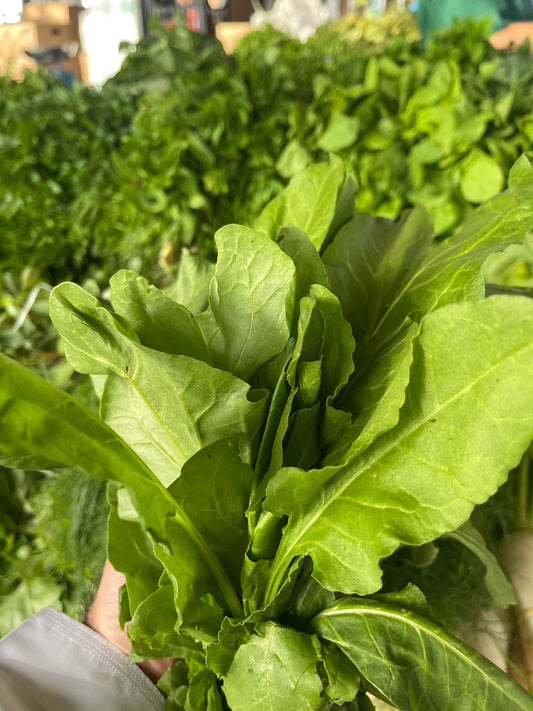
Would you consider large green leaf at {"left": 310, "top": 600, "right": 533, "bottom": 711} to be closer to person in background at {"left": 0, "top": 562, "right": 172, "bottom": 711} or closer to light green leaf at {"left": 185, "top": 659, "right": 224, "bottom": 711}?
light green leaf at {"left": 185, "top": 659, "right": 224, "bottom": 711}

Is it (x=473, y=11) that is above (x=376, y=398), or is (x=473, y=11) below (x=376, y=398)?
above

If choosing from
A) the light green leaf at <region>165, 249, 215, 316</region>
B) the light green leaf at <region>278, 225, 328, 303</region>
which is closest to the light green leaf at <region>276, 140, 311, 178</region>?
the light green leaf at <region>165, 249, 215, 316</region>

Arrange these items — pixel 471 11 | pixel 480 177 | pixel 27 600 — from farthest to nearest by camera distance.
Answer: pixel 471 11
pixel 480 177
pixel 27 600

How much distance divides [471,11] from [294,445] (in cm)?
162

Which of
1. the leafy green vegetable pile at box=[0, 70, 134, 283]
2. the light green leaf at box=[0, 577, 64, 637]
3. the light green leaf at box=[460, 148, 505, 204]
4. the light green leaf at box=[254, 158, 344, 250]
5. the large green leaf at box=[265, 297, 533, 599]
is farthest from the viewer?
the leafy green vegetable pile at box=[0, 70, 134, 283]

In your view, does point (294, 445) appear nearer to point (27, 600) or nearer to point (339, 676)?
point (339, 676)

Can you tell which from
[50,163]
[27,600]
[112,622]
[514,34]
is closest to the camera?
[112,622]

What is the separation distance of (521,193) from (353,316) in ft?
0.34

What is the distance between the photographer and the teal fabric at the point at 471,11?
57.4 inches

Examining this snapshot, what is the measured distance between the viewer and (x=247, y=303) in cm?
25

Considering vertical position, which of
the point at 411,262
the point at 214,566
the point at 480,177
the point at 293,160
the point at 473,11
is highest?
the point at 473,11

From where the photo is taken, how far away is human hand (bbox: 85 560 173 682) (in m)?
0.42

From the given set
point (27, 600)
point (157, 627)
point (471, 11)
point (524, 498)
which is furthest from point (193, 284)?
point (471, 11)

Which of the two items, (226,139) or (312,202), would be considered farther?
(226,139)
